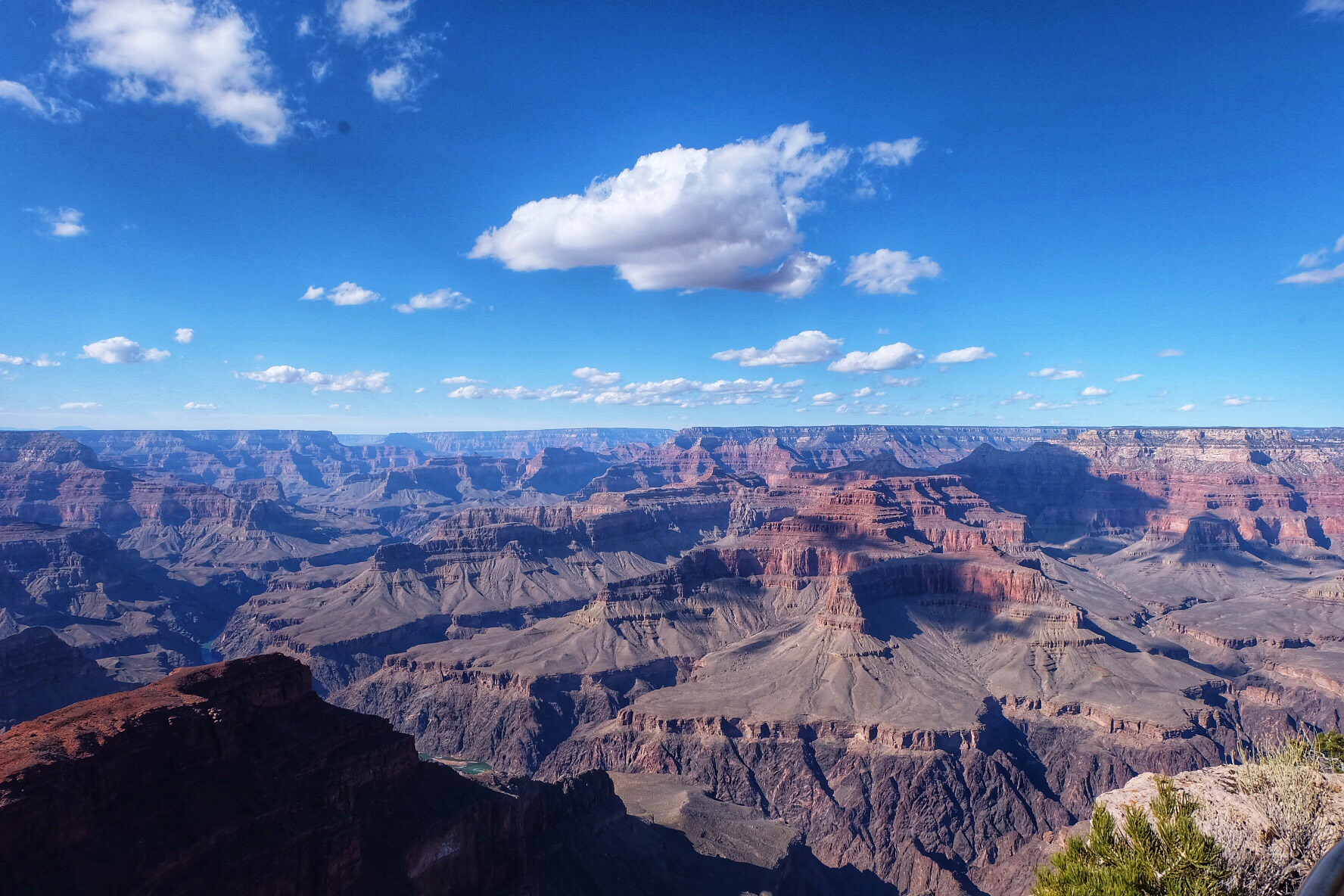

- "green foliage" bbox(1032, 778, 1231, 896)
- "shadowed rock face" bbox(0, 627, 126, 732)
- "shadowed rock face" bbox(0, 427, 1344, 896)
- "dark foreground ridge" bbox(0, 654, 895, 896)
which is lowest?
"shadowed rock face" bbox(0, 427, 1344, 896)

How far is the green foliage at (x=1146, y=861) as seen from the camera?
19.0m

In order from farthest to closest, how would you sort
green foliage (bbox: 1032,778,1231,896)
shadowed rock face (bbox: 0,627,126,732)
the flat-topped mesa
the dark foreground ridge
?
the flat-topped mesa, shadowed rock face (bbox: 0,627,126,732), the dark foreground ridge, green foliage (bbox: 1032,778,1231,896)

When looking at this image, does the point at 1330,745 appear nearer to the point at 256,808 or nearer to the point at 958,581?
the point at 256,808

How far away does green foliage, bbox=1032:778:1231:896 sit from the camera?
1905 centimetres

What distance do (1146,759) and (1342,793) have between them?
10887cm

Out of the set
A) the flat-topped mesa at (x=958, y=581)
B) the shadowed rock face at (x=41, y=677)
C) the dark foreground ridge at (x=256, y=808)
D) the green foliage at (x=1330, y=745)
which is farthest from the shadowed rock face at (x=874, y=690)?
the green foliage at (x=1330, y=745)

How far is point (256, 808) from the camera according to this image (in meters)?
43.1

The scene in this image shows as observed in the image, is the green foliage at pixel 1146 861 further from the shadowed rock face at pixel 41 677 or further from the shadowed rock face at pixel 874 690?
the shadowed rock face at pixel 41 677

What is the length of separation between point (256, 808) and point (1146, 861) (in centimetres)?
4680

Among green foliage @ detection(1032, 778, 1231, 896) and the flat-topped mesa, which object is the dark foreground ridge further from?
the flat-topped mesa

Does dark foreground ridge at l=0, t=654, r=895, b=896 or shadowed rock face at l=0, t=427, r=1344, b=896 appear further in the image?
shadowed rock face at l=0, t=427, r=1344, b=896

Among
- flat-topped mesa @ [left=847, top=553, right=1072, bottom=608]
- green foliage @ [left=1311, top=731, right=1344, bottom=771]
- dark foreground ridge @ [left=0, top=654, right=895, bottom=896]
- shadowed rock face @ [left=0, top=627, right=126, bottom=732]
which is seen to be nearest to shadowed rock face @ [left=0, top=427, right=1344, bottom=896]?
flat-topped mesa @ [left=847, top=553, right=1072, bottom=608]

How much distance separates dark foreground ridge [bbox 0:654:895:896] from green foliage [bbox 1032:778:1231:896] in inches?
1670

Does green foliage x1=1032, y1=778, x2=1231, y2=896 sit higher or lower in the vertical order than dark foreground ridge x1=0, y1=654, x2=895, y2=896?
higher
